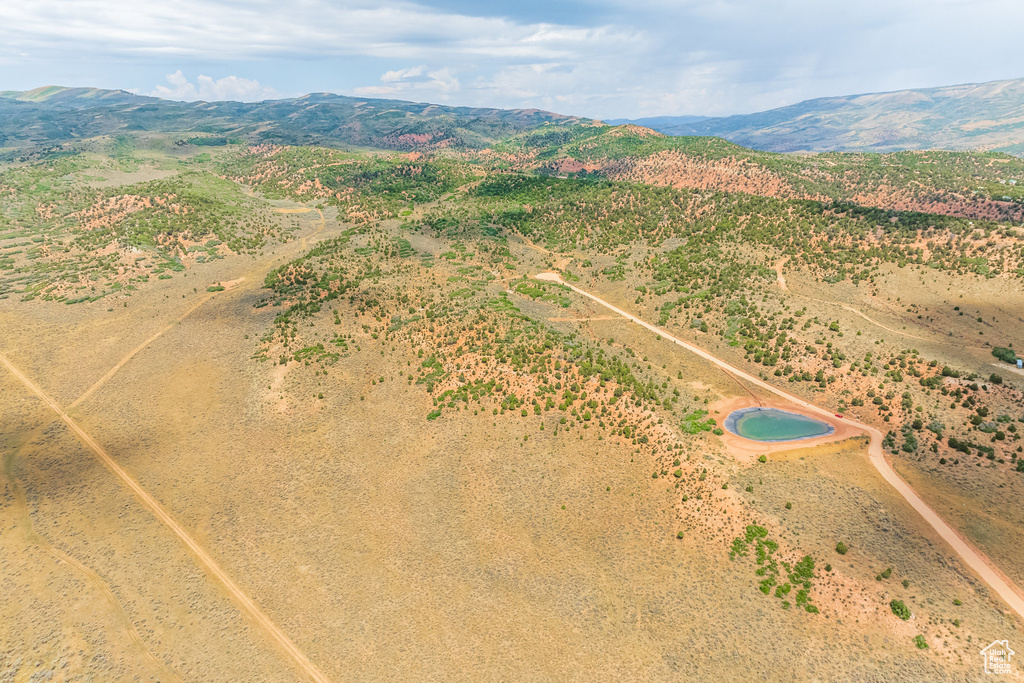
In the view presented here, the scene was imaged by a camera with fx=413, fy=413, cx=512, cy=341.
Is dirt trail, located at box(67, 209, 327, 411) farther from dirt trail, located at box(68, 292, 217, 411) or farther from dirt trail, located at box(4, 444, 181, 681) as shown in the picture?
dirt trail, located at box(4, 444, 181, 681)

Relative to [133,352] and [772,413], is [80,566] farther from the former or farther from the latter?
[772,413]

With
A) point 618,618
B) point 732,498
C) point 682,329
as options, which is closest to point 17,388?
point 618,618

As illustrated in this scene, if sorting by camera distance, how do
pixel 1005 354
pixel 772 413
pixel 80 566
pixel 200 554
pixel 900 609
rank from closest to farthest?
pixel 900 609 → pixel 80 566 → pixel 200 554 → pixel 772 413 → pixel 1005 354

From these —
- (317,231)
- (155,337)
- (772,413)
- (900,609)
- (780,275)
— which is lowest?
(900,609)

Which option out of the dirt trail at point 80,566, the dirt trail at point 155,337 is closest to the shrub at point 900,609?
the dirt trail at point 80,566

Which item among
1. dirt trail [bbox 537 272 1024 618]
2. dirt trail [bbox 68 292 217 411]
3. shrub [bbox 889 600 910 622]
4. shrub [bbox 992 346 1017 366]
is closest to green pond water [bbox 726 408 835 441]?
dirt trail [bbox 537 272 1024 618]

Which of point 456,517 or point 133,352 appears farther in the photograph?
point 133,352

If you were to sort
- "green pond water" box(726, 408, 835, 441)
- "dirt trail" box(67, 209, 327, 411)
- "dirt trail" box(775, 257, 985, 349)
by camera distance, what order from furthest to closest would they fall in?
"dirt trail" box(775, 257, 985, 349) < "dirt trail" box(67, 209, 327, 411) < "green pond water" box(726, 408, 835, 441)

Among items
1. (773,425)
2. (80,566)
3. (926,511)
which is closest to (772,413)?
(773,425)
